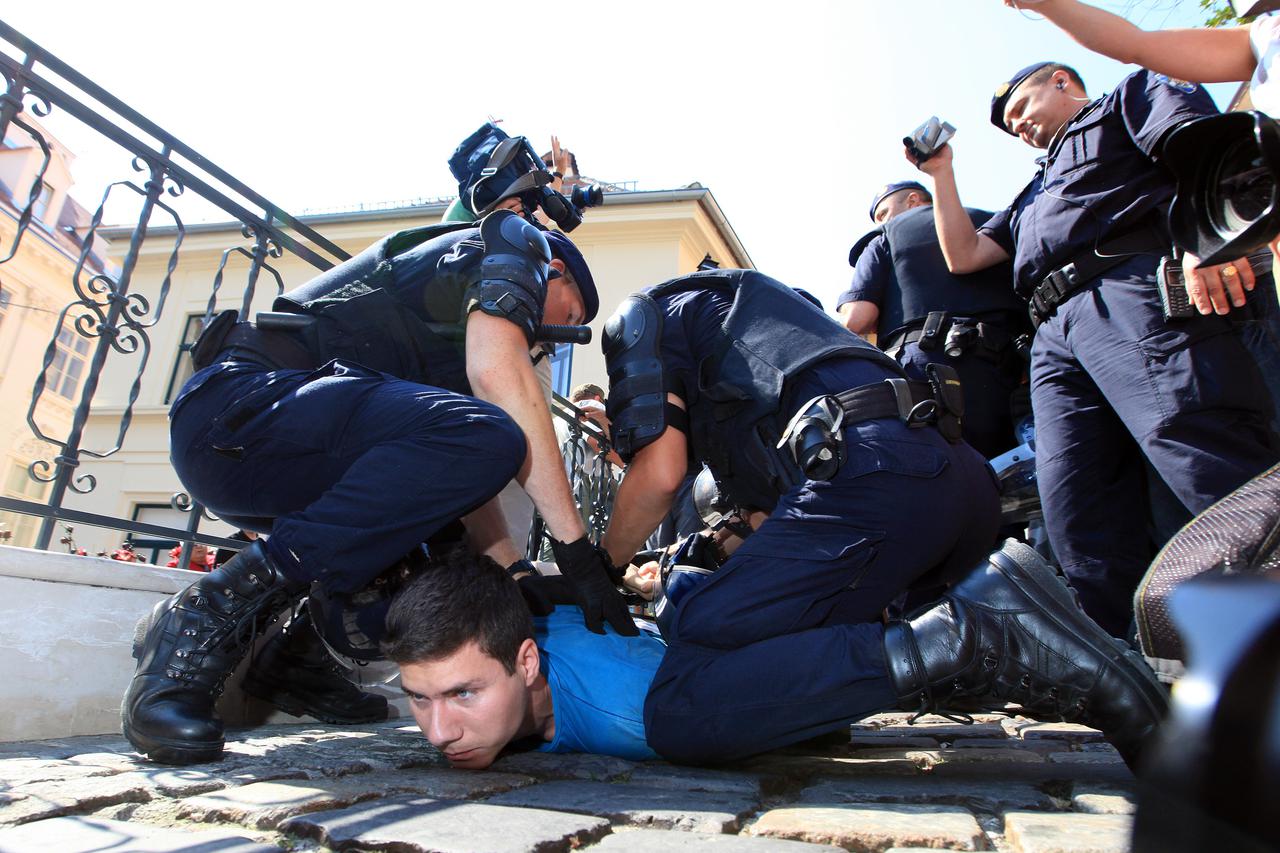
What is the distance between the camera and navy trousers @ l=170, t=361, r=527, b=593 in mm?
2002

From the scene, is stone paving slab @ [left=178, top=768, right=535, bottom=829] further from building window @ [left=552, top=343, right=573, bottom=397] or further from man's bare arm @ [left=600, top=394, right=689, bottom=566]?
building window @ [left=552, top=343, right=573, bottom=397]

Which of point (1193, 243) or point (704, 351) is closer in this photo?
point (1193, 243)

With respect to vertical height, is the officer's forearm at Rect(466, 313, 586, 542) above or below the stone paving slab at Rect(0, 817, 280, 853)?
above

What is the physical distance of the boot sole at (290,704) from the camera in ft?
8.83

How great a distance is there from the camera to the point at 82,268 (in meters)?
2.73

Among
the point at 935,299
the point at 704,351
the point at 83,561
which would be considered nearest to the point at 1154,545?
the point at 935,299

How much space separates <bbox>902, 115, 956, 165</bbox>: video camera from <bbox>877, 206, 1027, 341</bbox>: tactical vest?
14.5 inches

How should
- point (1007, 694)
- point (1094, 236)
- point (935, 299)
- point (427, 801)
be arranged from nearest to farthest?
point (427, 801) < point (1007, 694) < point (1094, 236) < point (935, 299)

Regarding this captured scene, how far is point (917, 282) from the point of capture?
3.62m

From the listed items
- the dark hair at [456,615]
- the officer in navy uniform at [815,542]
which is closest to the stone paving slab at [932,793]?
the officer in navy uniform at [815,542]

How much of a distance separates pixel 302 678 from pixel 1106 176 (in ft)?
9.55

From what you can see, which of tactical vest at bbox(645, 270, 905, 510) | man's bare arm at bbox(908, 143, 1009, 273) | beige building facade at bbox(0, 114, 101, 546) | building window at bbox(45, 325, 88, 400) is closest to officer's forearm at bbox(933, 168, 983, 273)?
man's bare arm at bbox(908, 143, 1009, 273)

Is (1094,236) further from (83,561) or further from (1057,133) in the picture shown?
(83,561)

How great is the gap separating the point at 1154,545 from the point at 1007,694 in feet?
4.32
